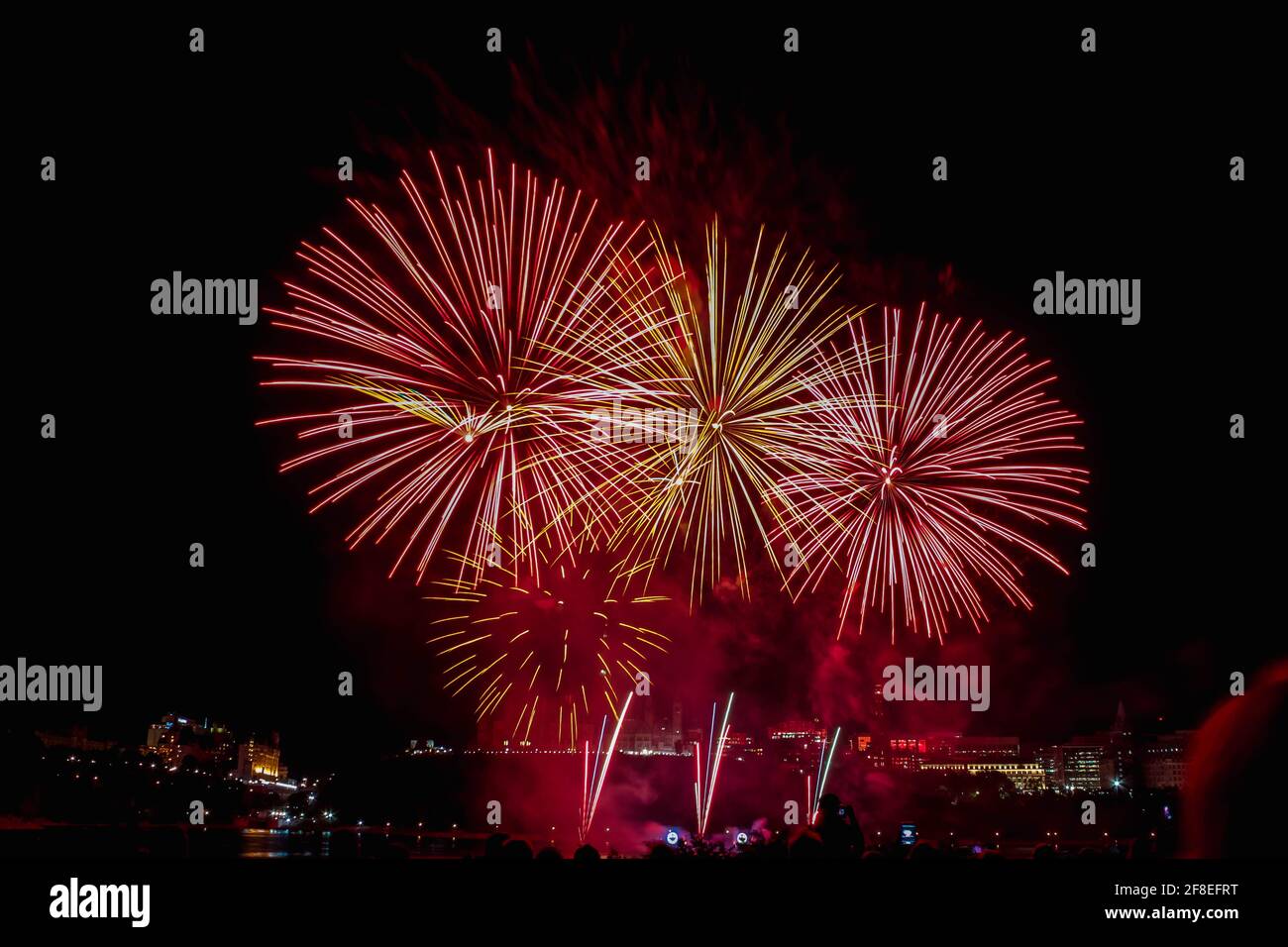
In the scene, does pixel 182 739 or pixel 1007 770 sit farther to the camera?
pixel 1007 770

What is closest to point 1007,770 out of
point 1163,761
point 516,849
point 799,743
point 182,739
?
point 1163,761

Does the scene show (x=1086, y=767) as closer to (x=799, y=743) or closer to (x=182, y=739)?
(x=799, y=743)

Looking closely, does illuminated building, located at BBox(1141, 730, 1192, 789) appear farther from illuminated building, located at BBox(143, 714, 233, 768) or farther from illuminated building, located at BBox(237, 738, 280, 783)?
illuminated building, located at BBox(143, 714, 233, 768)

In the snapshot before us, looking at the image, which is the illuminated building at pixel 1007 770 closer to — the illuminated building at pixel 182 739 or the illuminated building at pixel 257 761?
the illuminated building at pixel 257 761

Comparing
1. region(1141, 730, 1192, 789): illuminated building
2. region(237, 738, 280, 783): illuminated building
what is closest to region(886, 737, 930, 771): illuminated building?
region(1141, 730, 1192, 789): illuminated building

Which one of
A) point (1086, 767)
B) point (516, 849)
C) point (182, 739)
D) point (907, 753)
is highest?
point (516, 849)

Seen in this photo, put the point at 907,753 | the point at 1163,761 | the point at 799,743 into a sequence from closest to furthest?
1. the point at 799,743
2. the point at 907,753
3. the point at 1163,761

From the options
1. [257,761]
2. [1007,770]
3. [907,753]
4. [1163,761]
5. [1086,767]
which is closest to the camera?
[907,753]

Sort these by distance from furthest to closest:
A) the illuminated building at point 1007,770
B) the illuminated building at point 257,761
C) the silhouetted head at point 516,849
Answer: the illuminated building at point 1007,770 → the illuminated building at point 257,761 → the silhouetted head at point 516,849

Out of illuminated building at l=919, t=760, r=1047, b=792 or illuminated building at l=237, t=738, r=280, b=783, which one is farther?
illuminated building at l=919, t=760, r=1047, b=792

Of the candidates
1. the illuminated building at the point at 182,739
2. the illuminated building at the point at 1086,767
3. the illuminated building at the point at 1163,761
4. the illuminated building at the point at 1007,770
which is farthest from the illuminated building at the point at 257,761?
the illuminated building at the point at 1163,761

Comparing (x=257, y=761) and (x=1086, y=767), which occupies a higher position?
(x=257, y=761)
